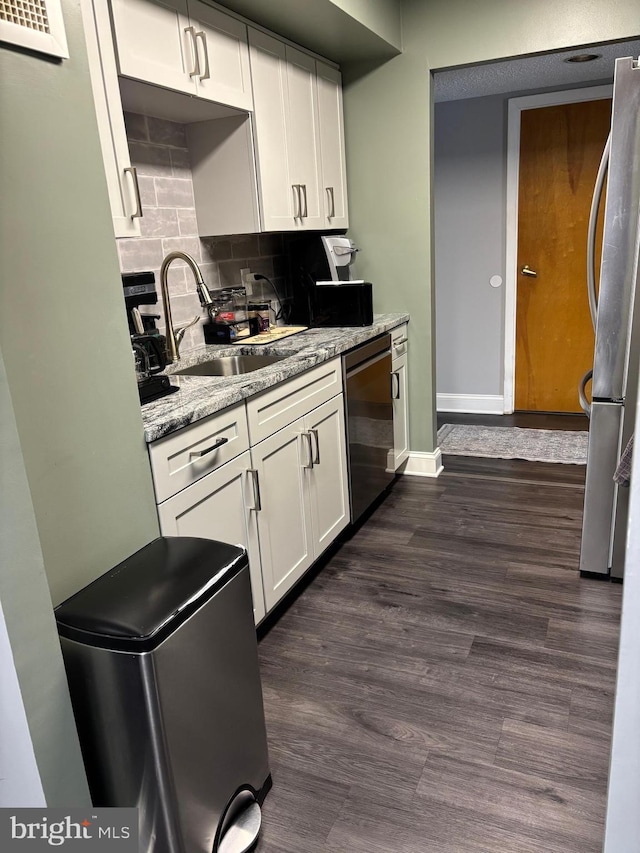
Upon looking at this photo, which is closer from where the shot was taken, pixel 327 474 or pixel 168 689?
pixel 168 689

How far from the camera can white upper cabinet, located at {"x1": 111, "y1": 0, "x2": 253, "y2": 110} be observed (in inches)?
75.1

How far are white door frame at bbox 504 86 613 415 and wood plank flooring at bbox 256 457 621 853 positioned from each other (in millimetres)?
1880

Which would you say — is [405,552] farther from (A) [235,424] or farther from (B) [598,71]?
(B) [598,71]

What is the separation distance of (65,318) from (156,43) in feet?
3.97

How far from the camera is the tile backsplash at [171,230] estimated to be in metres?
2.41

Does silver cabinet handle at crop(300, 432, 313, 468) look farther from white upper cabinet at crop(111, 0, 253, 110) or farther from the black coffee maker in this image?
white upper cabinet at crop(111, 0, 253, 110)

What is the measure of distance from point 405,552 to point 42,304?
2.00 meters

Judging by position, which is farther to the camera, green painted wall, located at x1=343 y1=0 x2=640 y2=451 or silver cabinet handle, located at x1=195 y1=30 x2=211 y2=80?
green painted wall, located at x1=343 y1=0 x2=640 y2=451

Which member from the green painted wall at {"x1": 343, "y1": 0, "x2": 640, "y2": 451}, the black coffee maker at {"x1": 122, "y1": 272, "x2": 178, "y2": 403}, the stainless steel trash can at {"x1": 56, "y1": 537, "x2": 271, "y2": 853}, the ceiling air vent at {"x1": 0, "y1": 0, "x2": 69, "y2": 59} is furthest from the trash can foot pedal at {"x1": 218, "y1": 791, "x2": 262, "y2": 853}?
the green painted wall at {"x1": 343, "y1": 0, "x2": 640, "y2": 451}

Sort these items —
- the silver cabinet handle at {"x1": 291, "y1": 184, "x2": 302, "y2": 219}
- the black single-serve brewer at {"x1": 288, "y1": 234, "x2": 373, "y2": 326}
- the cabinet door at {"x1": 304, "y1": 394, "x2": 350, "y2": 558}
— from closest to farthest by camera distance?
the cabinet door at {"x1": 304, "y1": 394, "x2": 350, "y2": 558}
the silver cabinet handle at {"x1": 291, "y1": 184, "x2": 302, "y2": 219}
the black single-serve brewer at {"x1": 288, "y1": 234, "x2": 373, "y2": 326}

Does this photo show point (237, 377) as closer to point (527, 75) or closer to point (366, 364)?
point (366, 364)

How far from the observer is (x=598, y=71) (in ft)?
12.8

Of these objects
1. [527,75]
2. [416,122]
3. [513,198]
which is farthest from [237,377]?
[513,198]

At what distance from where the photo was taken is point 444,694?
76.9 inches
